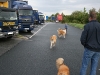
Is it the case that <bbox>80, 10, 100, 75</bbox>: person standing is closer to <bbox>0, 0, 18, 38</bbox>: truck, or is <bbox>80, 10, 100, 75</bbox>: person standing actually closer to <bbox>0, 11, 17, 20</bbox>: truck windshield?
<bbox>0, 0, 18, 38</bbox>: truck

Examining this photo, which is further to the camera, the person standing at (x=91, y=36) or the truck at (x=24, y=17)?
the truck at (x=24, y=17)

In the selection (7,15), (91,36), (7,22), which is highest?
(7,15)

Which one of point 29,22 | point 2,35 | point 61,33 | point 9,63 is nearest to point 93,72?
point 9,63

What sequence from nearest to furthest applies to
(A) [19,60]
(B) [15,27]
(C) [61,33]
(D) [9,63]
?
(D) [9,63] < (A) [19,60] < (B) [15,27] < (C) [61,33]

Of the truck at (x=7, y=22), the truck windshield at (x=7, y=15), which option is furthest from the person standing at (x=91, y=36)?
the truck windshield at (x=7, y=15)

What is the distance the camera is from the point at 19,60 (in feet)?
31.6

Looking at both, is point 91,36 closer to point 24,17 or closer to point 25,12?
point 24,17

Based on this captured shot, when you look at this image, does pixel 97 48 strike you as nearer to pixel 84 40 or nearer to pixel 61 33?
pixel 84 40

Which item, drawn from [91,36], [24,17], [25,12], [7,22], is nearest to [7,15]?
[7,22]

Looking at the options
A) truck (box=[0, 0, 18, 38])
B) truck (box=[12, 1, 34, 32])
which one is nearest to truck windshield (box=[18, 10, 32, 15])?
truck (box=[12, 1, 34, 32])

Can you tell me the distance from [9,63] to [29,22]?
16.1m

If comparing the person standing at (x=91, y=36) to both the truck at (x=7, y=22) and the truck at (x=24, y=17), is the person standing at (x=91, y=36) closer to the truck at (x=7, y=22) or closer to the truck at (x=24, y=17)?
the truck at (x=7, y=22)

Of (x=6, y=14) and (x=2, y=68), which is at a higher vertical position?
(x=6, y=14)

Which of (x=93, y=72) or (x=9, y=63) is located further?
(x=9, y=63)
